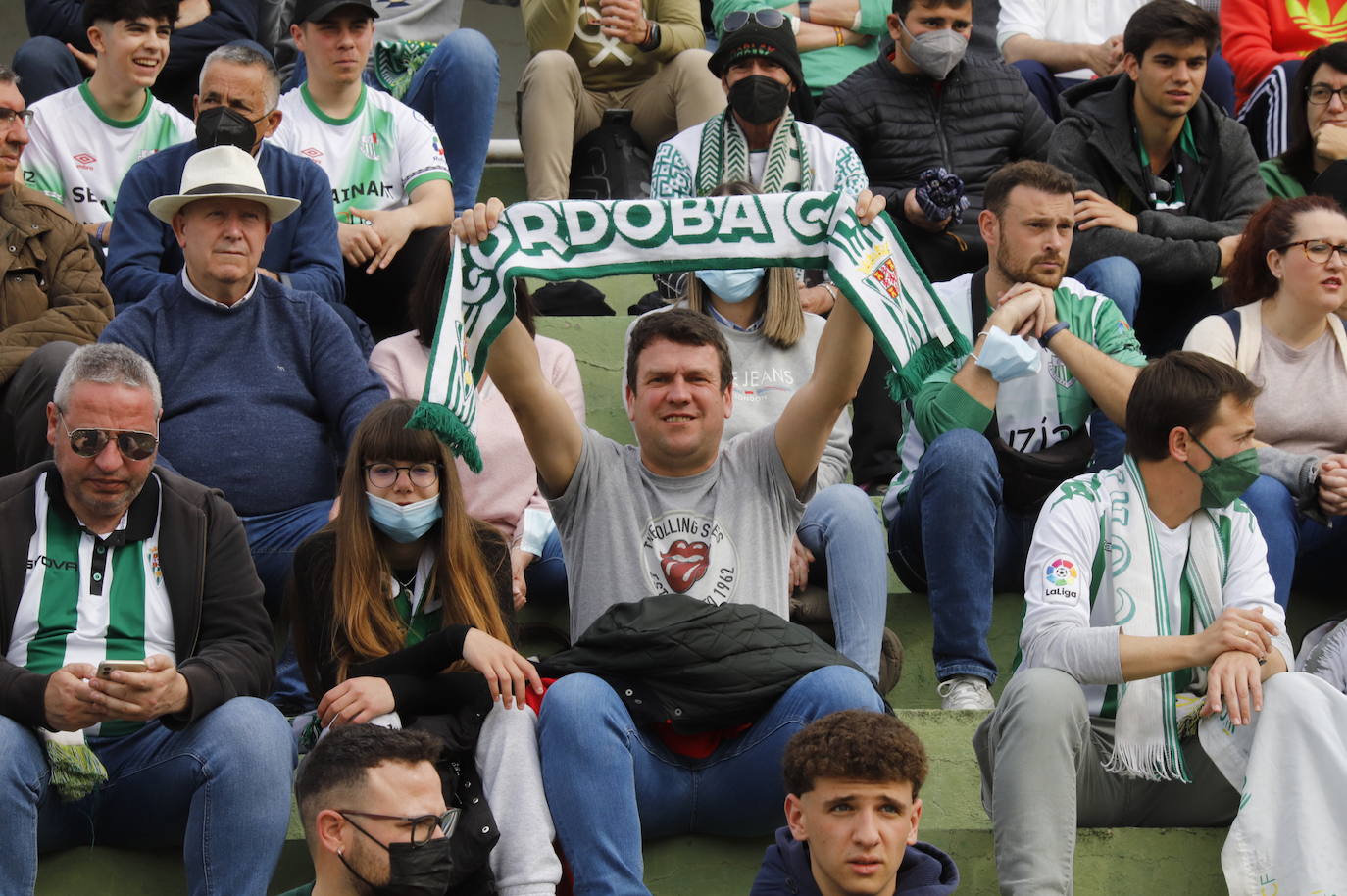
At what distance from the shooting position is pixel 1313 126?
690 centimetres

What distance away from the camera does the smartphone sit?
3.91 metres

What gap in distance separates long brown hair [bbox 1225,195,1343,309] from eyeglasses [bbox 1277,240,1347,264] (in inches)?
2.2

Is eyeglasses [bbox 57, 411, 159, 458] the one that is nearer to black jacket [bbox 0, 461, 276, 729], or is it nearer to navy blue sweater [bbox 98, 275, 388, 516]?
black jacket [bbox 0, 461, 276, 729]

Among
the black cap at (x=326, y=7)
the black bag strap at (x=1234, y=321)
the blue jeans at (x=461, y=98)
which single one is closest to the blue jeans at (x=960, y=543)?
→ the black bag strap at (x=1234, y=321)

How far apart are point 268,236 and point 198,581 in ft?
6.39

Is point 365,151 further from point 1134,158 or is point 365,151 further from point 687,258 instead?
point 1134,158

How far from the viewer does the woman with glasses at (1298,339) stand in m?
5.40

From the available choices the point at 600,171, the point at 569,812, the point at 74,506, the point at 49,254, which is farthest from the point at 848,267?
the point at 600,171

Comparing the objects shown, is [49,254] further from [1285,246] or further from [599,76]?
[1285,246]

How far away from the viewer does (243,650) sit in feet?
13.8

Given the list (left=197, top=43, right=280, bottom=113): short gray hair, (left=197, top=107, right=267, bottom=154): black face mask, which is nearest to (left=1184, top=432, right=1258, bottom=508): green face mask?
(left=197, top=107, right=267, bottom=154): black face mask

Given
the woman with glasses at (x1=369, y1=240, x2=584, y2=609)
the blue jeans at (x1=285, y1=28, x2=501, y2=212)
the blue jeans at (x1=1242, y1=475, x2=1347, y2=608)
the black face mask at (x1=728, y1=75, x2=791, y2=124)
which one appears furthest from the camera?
the blue jeans at (x1=285, y1=28, x2=501, y2=212)

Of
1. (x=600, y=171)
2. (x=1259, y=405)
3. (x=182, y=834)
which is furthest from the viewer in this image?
(x=600, y=171)

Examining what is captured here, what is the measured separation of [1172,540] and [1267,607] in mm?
246
